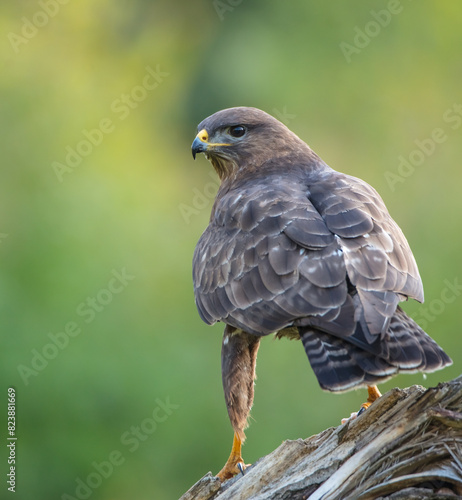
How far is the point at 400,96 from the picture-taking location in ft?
43.5

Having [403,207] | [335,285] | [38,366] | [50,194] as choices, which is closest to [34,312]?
[38,366]

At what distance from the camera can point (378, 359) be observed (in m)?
4.27

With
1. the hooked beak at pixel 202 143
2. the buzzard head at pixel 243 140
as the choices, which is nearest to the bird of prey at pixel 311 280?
the buzzard head at pixel 243 140

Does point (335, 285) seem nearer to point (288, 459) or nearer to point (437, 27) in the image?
point (288, 459)

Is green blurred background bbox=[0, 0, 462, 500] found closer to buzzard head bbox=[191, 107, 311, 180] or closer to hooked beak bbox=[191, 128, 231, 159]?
buzzard head bbox=[191, 107, 311, 180]

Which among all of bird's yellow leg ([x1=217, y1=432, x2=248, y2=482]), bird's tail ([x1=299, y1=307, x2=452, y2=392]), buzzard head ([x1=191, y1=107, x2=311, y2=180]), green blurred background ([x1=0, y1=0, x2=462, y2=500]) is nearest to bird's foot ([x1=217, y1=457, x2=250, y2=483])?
bird's yellow leg ([x1=217, y1=432, x2=248, y2=482])

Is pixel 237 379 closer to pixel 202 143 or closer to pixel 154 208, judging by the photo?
pixel 202 143

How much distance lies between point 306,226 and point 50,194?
652 cm

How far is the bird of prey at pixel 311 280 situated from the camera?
14.1ft

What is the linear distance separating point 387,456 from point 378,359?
1.58 ft

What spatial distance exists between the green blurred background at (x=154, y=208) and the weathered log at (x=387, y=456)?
2.86m

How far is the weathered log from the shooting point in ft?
13.0

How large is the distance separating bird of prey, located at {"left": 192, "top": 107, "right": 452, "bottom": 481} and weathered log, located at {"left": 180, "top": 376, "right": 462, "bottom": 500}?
8.0 inches

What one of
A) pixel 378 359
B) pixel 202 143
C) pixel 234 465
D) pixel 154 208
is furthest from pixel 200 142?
pixel 154 208
